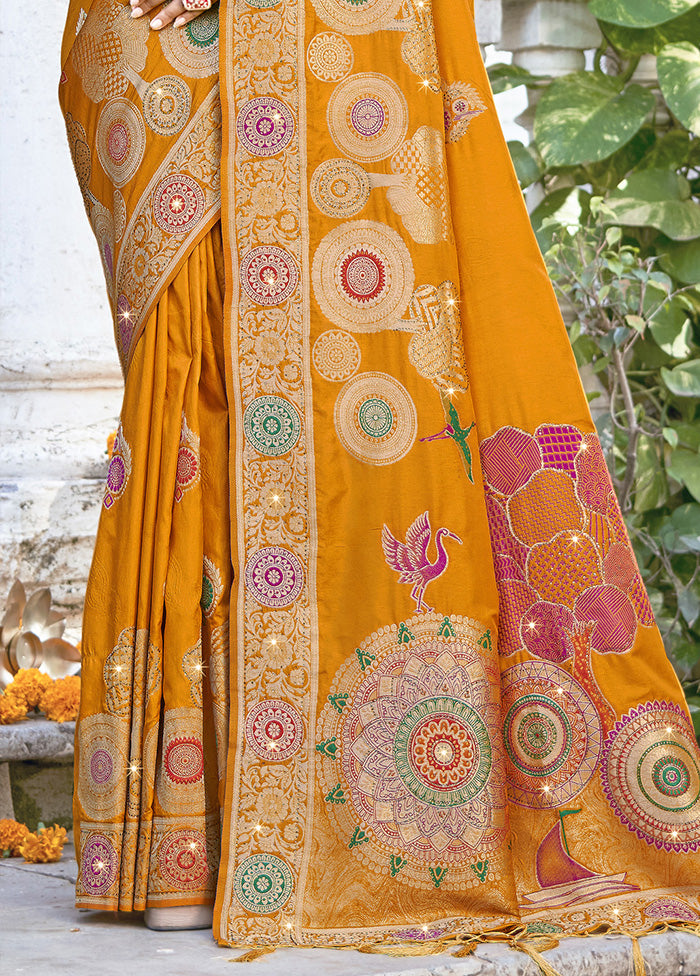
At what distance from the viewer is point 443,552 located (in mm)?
1533

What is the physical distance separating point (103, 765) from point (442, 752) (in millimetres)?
440

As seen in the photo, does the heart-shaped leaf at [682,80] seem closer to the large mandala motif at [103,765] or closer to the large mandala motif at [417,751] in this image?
the large mandala motif at [417,751]

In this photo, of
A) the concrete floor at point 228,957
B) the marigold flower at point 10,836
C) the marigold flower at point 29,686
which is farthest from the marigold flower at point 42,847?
the concrete floor at point 228,957

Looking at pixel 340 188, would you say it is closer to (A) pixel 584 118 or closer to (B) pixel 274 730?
(B) pixel 274 730

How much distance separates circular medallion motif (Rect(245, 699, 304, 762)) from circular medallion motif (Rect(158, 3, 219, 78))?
2.88 feet

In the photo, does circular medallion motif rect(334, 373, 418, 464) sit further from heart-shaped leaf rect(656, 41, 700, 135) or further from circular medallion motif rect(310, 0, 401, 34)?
heart-shaped leaf rect(656, 41, 700, 135)

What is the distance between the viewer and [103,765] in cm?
148

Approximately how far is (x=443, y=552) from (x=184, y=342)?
456mm

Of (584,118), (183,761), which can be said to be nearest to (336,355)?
(183,761)

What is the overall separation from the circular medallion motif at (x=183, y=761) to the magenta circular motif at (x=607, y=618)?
54 cm

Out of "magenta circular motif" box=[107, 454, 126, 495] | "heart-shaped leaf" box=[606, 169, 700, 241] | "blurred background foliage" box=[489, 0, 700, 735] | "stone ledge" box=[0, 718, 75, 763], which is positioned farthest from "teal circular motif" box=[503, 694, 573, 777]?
"heart-shaped leaf" box=[606, 169, 700, 241]

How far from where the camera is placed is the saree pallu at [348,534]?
146 centimetres

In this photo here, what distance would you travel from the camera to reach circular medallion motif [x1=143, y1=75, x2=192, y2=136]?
158 cm

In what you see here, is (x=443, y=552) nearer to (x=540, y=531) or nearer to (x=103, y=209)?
(x=540, y=531)
